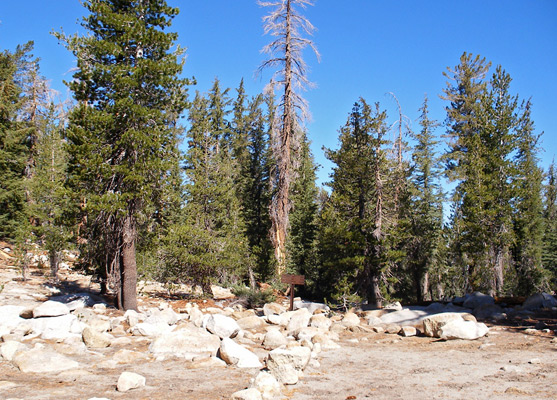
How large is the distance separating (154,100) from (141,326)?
6.67 meters

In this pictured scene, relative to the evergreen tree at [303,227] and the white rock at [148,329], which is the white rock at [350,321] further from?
the evergreen tree at [303,227]

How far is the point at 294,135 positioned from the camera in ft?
74.2

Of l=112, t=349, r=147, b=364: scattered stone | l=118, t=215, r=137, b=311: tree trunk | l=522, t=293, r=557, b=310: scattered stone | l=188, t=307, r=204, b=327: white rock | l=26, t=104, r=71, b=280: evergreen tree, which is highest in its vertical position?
l=26, t=104, r=71, b=280: evergreen tree

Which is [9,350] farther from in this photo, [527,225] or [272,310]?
[527,225]

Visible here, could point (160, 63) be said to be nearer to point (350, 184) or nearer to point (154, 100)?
point (154, 100)

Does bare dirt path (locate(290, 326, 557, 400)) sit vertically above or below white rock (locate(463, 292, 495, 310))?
below

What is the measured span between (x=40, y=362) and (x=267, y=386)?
12.0 ft

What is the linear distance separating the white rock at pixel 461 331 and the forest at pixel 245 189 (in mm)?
5772

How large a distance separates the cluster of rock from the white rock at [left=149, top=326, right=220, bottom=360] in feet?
0.06

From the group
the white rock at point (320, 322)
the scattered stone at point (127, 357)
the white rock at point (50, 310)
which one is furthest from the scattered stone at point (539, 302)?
the white rock at point (50, 310)

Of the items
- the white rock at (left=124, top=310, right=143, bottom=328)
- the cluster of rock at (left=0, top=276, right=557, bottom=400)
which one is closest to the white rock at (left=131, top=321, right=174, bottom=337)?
the cluster of rock at (left=0, top=276, right=557, bottom=400)

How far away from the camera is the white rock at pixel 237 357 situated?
7141 millimetres

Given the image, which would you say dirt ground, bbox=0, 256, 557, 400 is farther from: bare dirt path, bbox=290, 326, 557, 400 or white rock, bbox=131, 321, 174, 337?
white rock, bbox=131, 321, 174, 337

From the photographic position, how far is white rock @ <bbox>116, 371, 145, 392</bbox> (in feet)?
17.9
